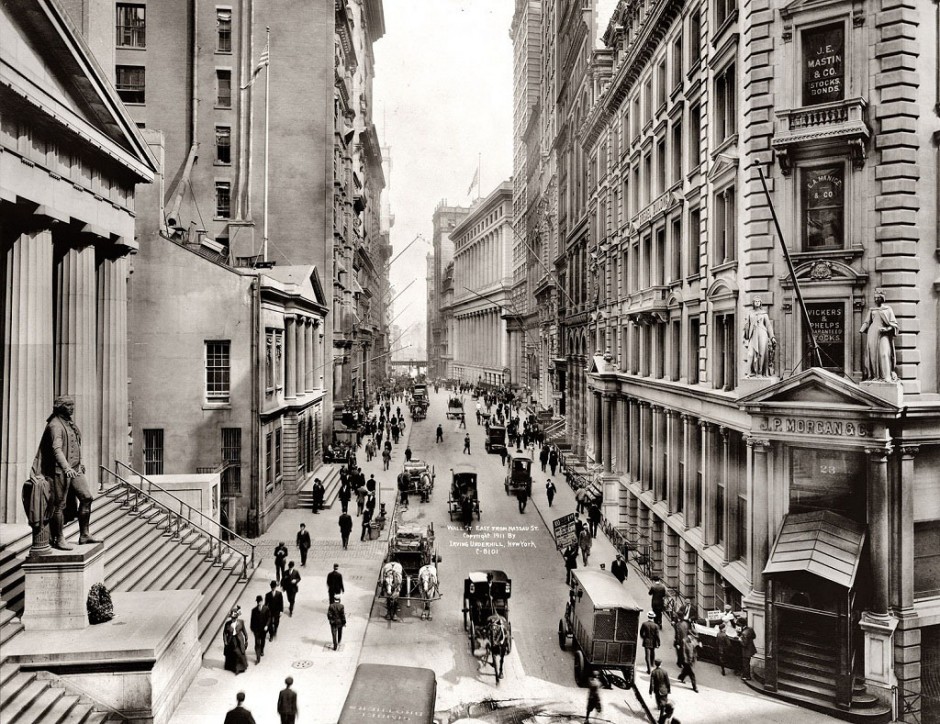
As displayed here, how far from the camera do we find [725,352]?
19.1 m

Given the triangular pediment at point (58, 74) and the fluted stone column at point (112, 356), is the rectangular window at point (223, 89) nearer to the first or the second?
the fluted stone column at point (112, 356)

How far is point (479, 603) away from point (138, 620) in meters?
8.03

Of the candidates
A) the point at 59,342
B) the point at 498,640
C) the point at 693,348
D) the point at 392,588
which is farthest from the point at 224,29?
the point at 498,640

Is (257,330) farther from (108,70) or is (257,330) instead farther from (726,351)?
(726,351)

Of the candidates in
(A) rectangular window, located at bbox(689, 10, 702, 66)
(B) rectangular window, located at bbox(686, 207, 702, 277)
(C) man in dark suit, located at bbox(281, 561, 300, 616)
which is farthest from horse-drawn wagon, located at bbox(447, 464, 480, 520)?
(A) rectangular window, located at bbox(689, 10, 702, 66)

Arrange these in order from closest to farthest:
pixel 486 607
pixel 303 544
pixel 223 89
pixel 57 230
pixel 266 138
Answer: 1. pixel 486 607
2. pixel 57 230
3. pixel 303 544
4. pixel 223 89
5. pixel 266 138

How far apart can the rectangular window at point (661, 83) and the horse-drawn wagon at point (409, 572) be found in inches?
671

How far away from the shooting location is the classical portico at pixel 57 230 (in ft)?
51.9

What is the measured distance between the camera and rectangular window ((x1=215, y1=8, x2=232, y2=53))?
43000 mm

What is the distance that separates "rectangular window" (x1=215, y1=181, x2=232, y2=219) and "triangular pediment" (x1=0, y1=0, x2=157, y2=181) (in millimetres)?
24667

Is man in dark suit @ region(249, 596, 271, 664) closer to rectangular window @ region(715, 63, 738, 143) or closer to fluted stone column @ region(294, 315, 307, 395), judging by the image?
rectangular window @ region(715, 63, 738, 143)

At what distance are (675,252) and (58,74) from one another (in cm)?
1837

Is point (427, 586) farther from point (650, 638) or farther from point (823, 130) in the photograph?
point (823, 130)

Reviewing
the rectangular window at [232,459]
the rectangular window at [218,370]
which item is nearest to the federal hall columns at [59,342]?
the rectangular window at [218,370]
